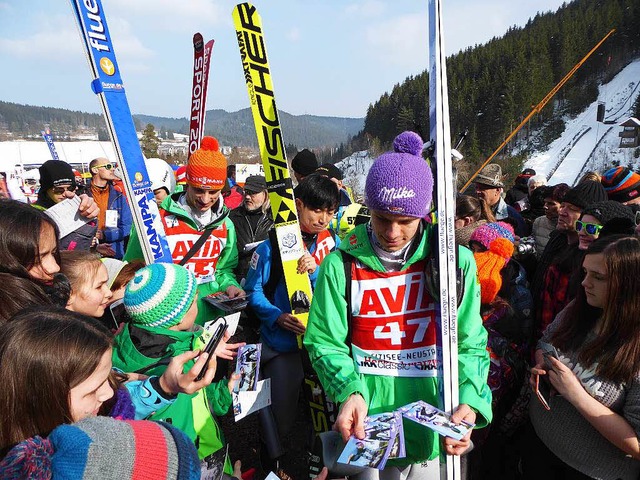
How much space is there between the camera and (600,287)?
1.92 meters

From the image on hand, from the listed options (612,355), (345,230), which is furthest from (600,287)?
(345,230)

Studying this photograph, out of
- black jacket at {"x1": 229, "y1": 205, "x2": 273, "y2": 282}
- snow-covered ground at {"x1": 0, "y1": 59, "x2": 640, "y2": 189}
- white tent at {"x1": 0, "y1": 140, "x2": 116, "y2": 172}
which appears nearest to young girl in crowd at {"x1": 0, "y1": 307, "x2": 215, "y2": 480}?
black jacket at {"x1": 229, "y1": 205, "x2": 273, "y2": 282}

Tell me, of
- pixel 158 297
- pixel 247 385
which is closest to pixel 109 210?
pixel 158 297

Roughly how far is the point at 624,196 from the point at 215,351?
3763 mm

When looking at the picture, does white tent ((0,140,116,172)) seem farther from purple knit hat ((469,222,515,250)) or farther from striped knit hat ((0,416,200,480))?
striped knit hat ((0,416,200,480))

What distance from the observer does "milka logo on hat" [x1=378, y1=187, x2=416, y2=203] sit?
163 cm

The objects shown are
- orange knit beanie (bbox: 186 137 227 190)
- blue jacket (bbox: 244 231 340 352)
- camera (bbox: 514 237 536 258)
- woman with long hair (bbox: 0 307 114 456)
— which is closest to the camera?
woman with long hair (bbox: 0 307 114 456)

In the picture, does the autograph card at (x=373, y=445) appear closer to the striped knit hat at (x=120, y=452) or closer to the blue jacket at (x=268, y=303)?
the striped knit hat at (x=120, y=452)

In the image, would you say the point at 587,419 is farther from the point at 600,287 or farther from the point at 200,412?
the point at 200,412

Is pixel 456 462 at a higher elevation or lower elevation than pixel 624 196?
lower

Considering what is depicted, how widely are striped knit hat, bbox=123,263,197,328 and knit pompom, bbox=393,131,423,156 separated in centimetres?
127

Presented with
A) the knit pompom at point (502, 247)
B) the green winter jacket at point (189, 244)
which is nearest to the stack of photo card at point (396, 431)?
the knit pompom at point (502, 247)

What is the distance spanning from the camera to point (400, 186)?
1629 mm

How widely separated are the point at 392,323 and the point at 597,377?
93 centimetres
